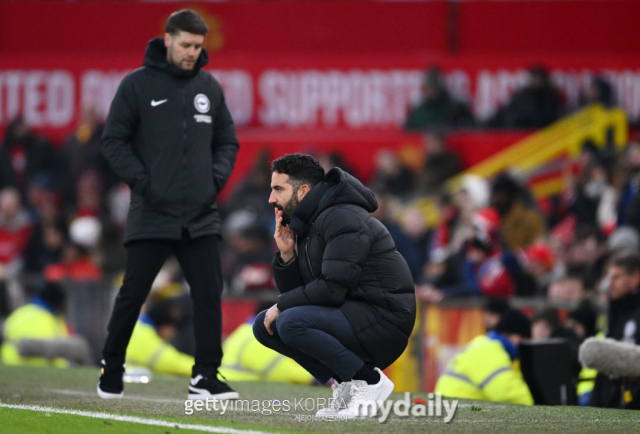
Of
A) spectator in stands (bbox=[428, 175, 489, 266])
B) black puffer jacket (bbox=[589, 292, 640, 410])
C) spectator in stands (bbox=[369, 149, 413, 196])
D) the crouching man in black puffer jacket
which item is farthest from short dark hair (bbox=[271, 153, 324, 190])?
spectator in stands (bbox=[369, 149, 413, 196])

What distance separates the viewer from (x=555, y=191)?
593 inches

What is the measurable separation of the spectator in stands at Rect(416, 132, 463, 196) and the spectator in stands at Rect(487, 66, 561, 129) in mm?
1333

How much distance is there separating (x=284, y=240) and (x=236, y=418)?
978 mm

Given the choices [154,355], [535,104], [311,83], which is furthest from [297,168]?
[311,83]

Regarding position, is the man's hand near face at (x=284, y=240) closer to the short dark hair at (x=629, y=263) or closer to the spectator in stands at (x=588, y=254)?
the short dark hair at (x=629, y=263)

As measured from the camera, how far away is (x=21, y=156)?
643 inches

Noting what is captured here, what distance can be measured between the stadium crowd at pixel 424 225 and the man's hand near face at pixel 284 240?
2.92 metres

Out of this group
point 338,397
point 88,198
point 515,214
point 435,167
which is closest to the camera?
point 338,397

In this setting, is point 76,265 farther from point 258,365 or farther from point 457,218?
point 457,218

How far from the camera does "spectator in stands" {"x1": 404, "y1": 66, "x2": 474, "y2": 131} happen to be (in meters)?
15.9

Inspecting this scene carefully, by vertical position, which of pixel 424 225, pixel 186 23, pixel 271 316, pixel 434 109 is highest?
pixel 186 23

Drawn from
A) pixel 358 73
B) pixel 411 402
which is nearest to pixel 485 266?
pixel 411 402

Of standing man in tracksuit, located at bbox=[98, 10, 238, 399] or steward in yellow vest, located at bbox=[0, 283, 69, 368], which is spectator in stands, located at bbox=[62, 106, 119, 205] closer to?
steward in yellow vest, located at bbox=[0, 283, 69, 368]

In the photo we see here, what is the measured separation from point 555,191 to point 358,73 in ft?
12.2
